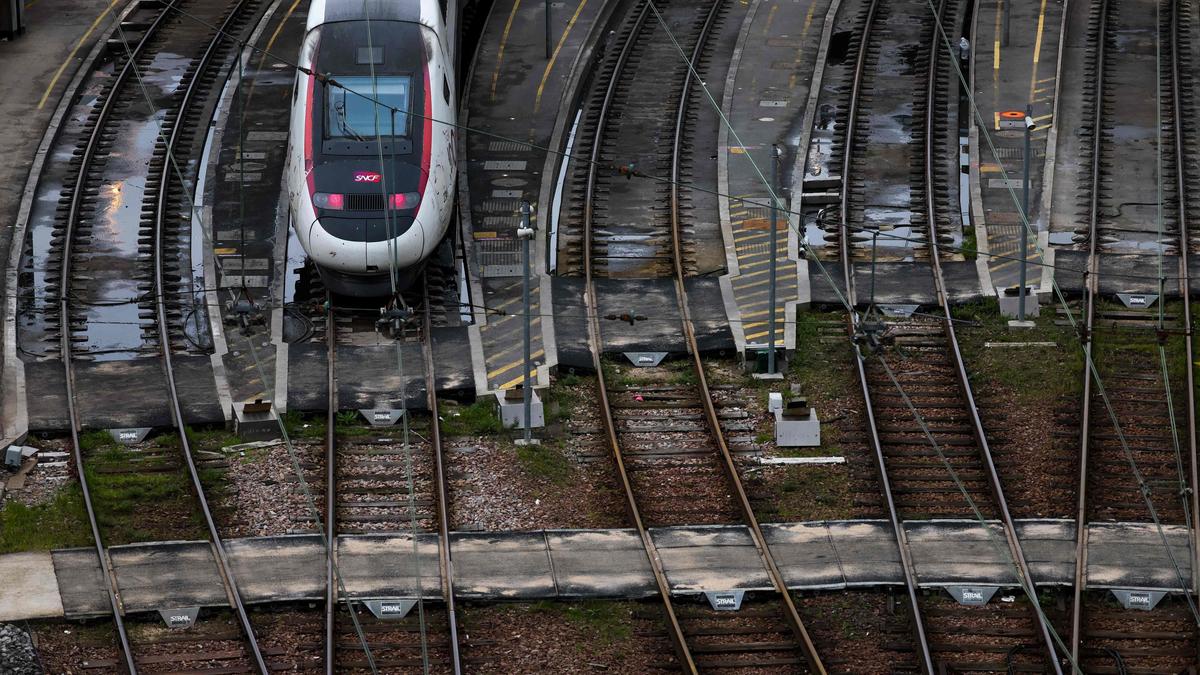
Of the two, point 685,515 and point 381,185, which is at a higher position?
point 381,185

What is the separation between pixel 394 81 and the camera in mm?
40531

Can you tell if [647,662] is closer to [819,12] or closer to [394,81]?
[394,81]

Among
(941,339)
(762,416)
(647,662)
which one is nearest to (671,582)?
(647,662)

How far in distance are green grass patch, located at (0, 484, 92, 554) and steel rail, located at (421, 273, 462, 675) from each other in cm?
514

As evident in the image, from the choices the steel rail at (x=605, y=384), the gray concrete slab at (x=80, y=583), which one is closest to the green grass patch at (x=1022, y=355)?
the steel rail at (x=605, y=384)

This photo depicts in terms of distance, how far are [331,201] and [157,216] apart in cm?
708

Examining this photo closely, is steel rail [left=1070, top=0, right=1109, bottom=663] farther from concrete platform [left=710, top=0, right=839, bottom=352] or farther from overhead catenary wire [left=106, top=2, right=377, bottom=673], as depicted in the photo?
overhead catenary wire [left=106, top=2, right=377, bottom=673]

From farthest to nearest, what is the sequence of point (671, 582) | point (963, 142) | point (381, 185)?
point (963, 142)
point (381, 185)
point (671, 582)

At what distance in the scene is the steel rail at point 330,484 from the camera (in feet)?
96.5

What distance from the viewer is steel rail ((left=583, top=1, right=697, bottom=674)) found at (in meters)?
29.7

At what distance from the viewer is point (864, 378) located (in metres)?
37.5

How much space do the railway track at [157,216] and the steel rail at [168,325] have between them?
3 centimetres

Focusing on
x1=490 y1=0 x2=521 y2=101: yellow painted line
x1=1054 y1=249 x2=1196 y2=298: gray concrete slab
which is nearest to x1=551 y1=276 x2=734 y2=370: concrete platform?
x1=1054 y1=249 x2=1196 y2=298: gray concrete slab

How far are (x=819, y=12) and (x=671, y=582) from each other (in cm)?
2836
